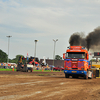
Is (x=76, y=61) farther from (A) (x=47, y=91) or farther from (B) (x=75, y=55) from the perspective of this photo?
(A) (x=47, y=91)

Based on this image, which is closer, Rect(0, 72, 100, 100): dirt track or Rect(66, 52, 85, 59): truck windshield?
Rect(0, 72, 100, 100): dirt track

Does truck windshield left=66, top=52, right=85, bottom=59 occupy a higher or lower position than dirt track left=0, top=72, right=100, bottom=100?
higher

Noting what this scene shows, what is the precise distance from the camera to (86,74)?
2614 cm

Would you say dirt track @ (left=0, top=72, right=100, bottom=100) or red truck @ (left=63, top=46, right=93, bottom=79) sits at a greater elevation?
red truck @ (left=63, top=46, right=93, bottom=79)

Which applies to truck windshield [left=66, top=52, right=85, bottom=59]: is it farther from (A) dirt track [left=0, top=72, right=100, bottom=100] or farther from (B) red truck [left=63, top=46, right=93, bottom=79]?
(A) dirt track [left=0, top=72, right=100, bottom=100]

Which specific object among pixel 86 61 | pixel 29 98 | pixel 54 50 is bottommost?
pixel 29 98

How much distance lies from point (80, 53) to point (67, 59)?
5.48ft

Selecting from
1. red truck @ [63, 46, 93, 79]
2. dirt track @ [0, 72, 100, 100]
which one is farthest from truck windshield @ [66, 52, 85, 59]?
dirt track @ [0, 72, 100, 100]

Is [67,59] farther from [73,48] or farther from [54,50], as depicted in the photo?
[54,50]

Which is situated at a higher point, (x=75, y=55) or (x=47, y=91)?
(x=75, y=55)

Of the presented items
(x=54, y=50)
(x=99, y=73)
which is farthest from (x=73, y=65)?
(x=54, y=50)

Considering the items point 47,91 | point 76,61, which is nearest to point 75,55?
point 76,61

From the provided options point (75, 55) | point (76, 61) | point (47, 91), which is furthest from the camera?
point (75, 55)

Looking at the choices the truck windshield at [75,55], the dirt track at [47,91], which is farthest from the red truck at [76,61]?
the dirt track at [47,91]
